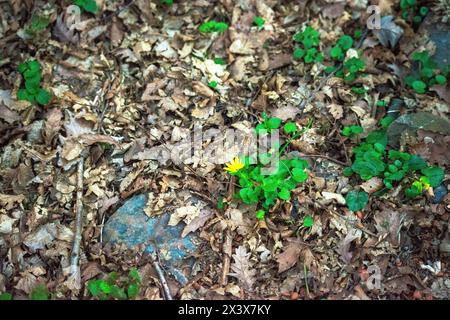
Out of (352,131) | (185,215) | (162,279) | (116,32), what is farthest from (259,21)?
(162,279)

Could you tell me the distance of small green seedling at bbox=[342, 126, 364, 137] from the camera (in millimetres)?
3807

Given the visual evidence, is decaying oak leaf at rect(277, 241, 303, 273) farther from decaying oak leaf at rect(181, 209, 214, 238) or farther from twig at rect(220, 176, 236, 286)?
decaying oak leaf at rect(181, 209, 214, 238)

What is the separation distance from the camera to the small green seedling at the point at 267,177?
341 cm

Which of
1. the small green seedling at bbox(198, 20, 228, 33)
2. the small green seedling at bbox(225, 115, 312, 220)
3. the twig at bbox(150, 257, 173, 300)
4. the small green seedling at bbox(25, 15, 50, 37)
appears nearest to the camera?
the twig at bbox(150, 257, 173, 300)

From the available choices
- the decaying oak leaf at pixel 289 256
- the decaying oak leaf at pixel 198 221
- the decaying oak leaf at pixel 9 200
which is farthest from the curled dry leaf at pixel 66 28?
the decaying oak leaf at pixel 289 256

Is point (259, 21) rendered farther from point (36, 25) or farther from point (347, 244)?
point (347, 244)

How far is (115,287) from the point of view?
3031 mm

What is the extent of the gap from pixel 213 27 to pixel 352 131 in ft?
5.74

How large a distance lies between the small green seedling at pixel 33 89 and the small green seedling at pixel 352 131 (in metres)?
2.54

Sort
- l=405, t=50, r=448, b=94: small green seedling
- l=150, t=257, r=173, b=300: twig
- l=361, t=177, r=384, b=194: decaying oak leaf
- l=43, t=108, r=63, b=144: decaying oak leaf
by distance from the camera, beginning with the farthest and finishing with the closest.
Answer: l=405, t=50, r=448, b=94: small green seedling
l=43, t=108, r=63, b=144: decaying oak leaf
l=361, t=177, r=384, b=194: decaying oak leaf
l=150, t=257, r=173, b=300: twig

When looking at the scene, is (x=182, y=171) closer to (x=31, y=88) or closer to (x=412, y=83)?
(x=31, y=88)

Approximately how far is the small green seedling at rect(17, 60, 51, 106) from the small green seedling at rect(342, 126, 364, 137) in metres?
2.54

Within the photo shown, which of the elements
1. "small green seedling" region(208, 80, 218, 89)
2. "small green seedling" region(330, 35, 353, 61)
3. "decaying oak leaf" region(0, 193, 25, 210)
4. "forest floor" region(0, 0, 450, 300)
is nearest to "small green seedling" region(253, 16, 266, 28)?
"forest floor" region(0, 0, 450, 300)
